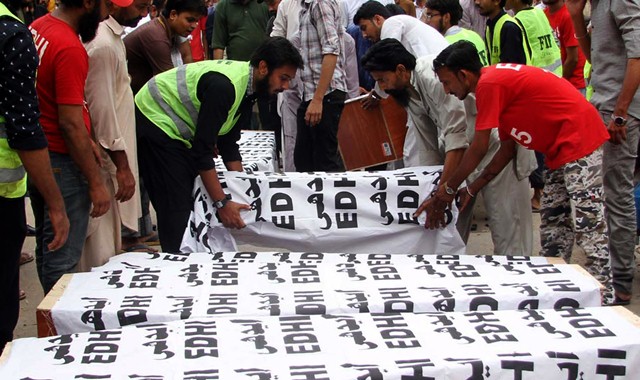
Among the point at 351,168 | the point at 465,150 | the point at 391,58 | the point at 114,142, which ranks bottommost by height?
the point at 351,168

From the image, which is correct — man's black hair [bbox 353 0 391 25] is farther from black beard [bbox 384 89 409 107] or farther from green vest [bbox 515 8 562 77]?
black beard [bbox 384 89 409 107]

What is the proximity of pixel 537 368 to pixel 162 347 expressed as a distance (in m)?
1.25

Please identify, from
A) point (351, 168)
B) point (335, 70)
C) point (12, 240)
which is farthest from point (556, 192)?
point (12, 240)

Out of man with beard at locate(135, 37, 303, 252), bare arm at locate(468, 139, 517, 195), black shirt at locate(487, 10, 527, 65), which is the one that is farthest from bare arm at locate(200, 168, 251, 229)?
black shirt at locate(487, 10, 527, 65)

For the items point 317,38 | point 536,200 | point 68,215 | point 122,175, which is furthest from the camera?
point 536,200

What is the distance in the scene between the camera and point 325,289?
3051 millimetres

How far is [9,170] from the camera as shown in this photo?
8.77 ft

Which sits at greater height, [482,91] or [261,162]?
[482,91]

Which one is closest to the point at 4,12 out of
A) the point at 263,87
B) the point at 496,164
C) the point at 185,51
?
the point at 263,87

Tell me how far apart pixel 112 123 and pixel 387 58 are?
144 centimetres

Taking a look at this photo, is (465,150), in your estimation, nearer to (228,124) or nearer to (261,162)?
(228,124)

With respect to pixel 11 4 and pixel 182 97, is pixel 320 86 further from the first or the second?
pixel 11 4

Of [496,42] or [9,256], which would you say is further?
[496,42]

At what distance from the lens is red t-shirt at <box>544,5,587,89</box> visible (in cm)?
579
